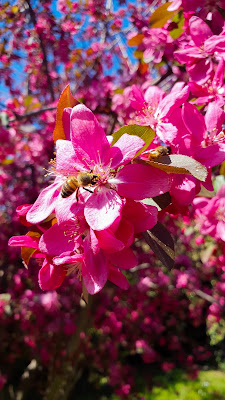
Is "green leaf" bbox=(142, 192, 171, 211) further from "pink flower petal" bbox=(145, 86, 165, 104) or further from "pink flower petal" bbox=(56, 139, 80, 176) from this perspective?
"pink flower petal" bbox=(145, 86, 165, 104)

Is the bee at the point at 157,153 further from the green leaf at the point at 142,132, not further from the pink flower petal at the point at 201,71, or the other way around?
the pink flower petal at the point at 201,71

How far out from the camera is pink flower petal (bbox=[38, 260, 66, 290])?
793 mm

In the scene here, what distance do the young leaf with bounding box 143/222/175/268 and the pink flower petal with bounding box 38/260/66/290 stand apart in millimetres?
237

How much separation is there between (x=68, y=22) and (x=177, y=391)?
23.5ft

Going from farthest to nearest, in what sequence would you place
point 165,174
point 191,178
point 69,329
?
point 69,329 → point 191,178 → point 165,174

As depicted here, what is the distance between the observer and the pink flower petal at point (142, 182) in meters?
0.69

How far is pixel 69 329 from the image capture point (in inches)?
180

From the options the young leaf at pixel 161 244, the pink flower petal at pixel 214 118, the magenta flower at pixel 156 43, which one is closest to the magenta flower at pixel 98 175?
the young leaf at pixel 161 244

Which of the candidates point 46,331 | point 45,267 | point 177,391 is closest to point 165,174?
point 45,267

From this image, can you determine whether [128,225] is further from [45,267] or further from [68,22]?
[68,22]

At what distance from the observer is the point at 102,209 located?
2.21ft

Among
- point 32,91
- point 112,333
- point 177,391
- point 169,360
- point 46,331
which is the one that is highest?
point 32,91

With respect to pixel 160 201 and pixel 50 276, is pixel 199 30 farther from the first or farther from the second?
pixel 50 276

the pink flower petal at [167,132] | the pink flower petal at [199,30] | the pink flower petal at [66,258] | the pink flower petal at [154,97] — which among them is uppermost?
the pink flower petal at [199,30]
